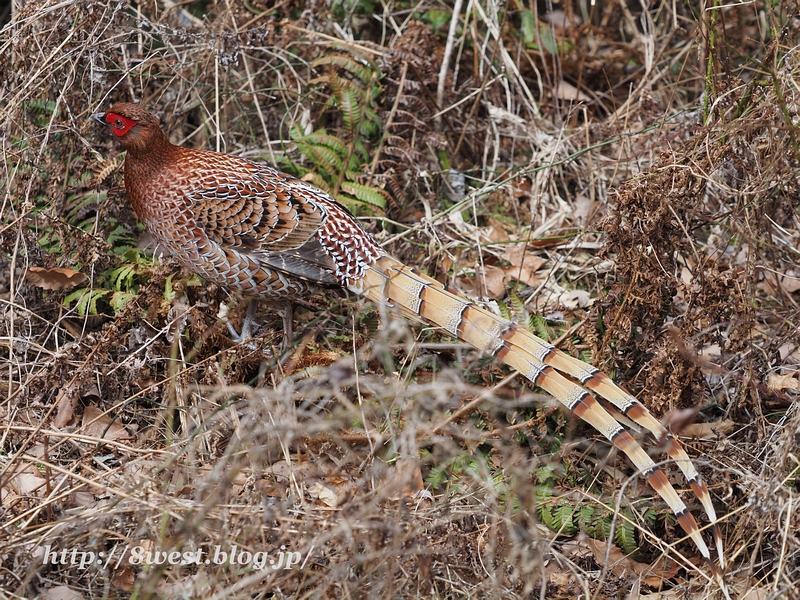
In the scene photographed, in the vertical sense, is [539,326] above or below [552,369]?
below

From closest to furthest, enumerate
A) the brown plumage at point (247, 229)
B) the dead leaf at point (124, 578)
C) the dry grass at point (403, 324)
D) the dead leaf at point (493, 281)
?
the dry grass at point (403, 324)
the dead leaf at point (124, 578)
the brown plumage at point (247, 229)
the dead leaf at point (493, 281)

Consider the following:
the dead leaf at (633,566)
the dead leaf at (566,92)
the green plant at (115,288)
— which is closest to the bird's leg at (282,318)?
the green plant at (115,288)

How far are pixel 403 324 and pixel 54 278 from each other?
244 centimetres

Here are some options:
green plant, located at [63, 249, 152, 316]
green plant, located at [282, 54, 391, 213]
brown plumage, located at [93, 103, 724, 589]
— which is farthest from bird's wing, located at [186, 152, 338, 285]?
green plant, located at [282, 54, 391, 213]

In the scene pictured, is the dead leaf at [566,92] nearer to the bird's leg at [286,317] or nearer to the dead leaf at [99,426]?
the bird's leg at [286,317]

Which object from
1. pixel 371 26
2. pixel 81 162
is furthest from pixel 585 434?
pixel 371 26

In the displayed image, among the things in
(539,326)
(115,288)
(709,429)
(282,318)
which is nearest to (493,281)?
(539,326)

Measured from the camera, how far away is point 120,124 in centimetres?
461

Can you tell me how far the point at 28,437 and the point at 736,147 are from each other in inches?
147

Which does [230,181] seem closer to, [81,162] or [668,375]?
[81,162]

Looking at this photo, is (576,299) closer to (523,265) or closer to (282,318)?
(523,265)

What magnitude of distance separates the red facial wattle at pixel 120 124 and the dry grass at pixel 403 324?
0.45m

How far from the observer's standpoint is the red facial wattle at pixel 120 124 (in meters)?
4.60

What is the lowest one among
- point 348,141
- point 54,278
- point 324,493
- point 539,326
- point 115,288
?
point 324,493
